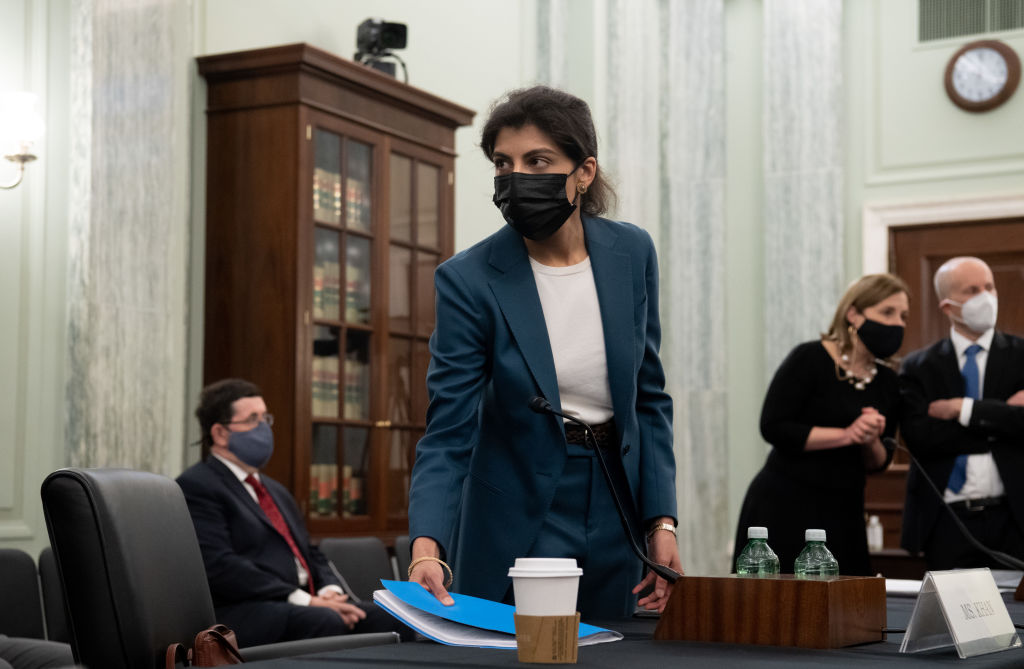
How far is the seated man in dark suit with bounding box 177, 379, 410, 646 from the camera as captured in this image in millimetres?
3963

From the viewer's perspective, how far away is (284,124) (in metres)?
5.08

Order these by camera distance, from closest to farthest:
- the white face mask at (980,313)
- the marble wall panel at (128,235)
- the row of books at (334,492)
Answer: the white face mask at (980,313) < the marble wall panel at (128,235) < the row of books at (334,492)

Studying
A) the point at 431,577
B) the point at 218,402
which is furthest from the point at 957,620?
the point at 218,402

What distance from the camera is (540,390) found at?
1.93 meters

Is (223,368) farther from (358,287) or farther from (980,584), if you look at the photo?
(980,584)

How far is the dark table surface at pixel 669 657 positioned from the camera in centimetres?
130

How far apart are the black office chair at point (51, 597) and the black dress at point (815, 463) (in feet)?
6.52

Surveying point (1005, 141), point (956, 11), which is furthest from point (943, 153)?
point (956, 11)

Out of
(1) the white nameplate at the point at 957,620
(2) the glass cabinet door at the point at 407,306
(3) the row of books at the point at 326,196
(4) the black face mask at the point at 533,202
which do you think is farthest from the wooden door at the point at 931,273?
(1) the white nameplate at the point at 957,620

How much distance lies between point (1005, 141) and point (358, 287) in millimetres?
4083

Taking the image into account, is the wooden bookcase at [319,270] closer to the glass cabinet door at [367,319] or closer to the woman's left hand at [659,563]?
the glass cabinet door at [367,319]

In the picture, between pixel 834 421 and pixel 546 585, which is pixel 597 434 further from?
pixel 834 421

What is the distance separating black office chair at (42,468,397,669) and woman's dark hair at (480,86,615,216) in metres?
0.77

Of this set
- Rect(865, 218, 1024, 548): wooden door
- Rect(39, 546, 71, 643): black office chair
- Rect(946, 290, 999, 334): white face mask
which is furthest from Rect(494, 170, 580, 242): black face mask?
Rect(865, 218, 1024, 548): wooden door
